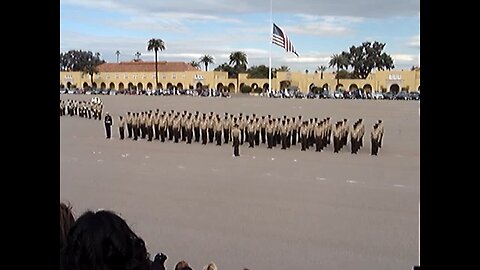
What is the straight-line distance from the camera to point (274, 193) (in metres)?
10.4

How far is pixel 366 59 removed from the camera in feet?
268

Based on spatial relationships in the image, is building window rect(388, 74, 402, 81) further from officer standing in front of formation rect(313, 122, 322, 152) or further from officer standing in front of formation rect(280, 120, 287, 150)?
officer standing in front of formation rect(313, 122, 322, 152)

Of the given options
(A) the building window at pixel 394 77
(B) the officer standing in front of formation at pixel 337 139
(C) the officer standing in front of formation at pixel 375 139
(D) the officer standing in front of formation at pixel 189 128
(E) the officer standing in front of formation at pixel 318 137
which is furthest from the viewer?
(A) the building window at pixel 394 77

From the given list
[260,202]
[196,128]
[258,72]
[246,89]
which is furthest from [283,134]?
[258,72]

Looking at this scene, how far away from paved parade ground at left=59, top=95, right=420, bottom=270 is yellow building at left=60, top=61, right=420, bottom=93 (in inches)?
2048

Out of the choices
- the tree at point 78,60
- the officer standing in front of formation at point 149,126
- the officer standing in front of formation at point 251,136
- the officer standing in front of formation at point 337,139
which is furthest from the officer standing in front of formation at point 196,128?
the tree at point 78,60

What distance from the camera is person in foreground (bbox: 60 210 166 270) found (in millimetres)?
1555

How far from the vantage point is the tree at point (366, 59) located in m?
80.6

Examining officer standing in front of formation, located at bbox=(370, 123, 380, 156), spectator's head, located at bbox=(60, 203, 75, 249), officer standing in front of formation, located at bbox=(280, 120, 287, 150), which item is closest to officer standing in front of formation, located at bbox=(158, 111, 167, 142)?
officer standing in front of formation, located at bbox=(280, 120, 287, 150)

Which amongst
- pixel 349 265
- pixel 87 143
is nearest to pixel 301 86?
pixel 87 143

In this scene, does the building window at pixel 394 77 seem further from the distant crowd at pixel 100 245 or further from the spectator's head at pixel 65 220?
the distant crowd at pixel 100 245

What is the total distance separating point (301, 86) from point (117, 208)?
6424cm

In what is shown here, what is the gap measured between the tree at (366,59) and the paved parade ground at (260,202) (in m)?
64.5
